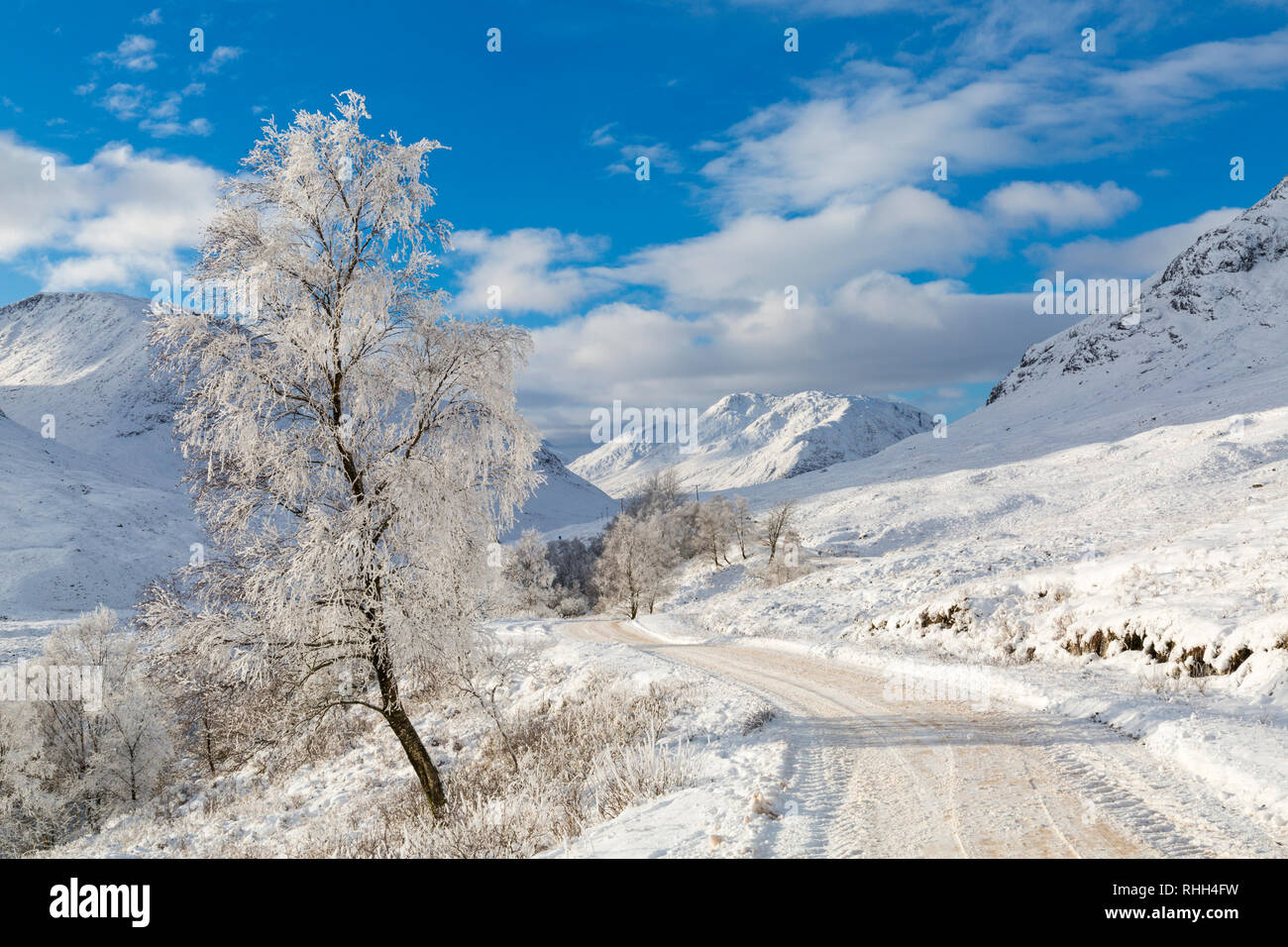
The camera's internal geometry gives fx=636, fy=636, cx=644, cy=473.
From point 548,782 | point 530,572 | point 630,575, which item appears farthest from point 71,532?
point 548,782

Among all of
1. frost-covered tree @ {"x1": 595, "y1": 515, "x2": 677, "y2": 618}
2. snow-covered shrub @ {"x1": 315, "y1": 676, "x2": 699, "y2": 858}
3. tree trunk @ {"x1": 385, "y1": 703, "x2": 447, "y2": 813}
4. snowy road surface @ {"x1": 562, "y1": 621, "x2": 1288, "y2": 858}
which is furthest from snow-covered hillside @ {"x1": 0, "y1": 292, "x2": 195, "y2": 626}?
snowy road surface @ {"x1": 562, "y1": 621, "x2": 1288, "y2": 858}

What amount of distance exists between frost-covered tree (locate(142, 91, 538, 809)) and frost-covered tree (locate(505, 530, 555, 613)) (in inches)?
1983

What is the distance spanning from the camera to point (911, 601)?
26625 millimetres

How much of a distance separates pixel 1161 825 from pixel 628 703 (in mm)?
10638

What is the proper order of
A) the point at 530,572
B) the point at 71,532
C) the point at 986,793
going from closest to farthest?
1. the point at 986,793
2. the point at 530,572
3. the point at 71,532

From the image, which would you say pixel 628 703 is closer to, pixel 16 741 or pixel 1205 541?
pixel 1205 541

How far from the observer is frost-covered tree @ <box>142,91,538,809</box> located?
10172mm

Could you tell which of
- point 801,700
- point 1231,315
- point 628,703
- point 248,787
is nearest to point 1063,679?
point 801,700

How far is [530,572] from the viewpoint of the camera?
64500 millimetres

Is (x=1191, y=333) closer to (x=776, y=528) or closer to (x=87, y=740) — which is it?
(x=776, y=528)

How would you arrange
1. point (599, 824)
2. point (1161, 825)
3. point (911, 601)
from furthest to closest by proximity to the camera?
point (911, 601), point (599, 824), point (1161, 825)

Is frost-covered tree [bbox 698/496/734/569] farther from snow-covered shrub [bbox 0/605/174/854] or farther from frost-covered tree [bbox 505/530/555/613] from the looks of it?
snow-covered shrub [bbox 0/605/174/854]

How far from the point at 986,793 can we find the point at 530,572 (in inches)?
2335

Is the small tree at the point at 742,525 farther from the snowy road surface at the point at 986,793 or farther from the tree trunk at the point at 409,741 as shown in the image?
the tree trunk at the point at 409,741
